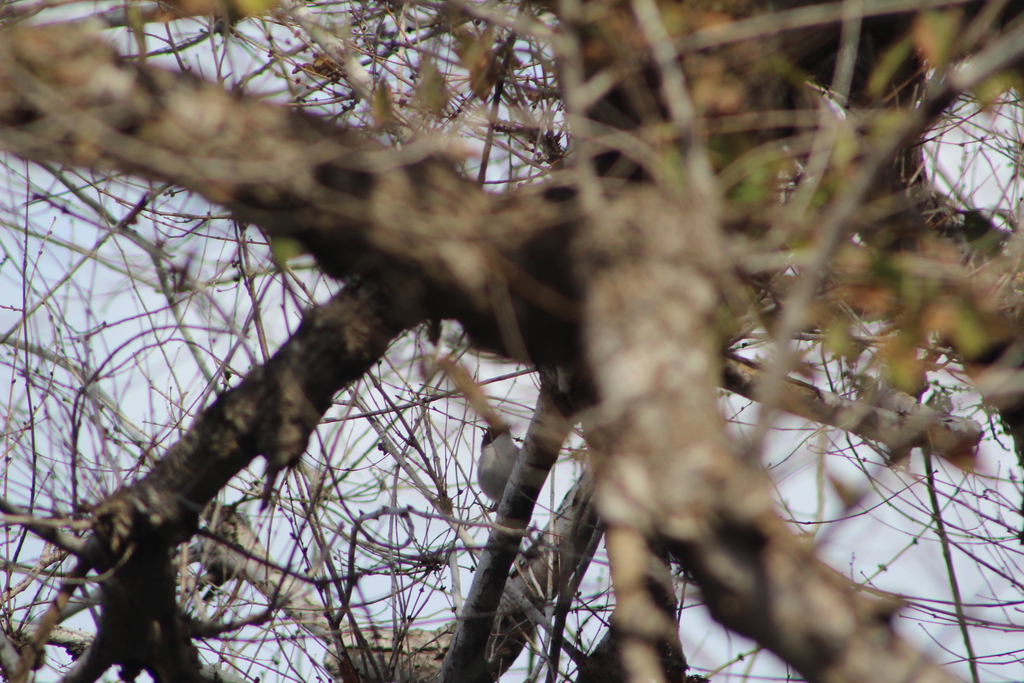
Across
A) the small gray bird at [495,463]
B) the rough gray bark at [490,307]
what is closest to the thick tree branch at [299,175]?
the rough gray bark at [490,307]

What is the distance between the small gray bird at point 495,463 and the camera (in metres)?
3.67

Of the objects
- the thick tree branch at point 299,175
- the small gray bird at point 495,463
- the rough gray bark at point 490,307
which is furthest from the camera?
the small gray bird at point 495,463

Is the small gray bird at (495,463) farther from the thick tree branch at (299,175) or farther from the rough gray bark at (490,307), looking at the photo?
the thick tree branch at (299,175)

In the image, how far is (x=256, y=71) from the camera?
2881 millimetres

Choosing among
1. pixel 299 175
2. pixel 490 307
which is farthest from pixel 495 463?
pixel 299 175

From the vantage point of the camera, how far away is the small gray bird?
3.67 m

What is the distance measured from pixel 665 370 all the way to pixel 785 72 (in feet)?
3.00

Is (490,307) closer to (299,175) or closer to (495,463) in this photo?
(299,175)

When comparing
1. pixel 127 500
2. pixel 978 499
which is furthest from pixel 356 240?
pixel 978 499

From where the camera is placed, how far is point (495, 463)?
3676 mm

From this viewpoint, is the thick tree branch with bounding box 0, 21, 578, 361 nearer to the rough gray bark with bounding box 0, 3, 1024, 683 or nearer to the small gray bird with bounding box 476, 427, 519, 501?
the rough gray bark with bounding box 0, 3, 1024, 683

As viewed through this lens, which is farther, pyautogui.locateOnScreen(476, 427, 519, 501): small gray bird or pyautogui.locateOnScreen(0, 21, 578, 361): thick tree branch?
pyautogui.locateOnScreen(476, 427, 519, 501): small gray bird

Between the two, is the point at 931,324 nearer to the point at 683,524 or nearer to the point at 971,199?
the point at 683,524

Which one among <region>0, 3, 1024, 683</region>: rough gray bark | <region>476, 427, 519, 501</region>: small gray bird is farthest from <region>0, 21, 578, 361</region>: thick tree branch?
<region>476, 427, 519, 501</region>: small gray bird
